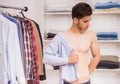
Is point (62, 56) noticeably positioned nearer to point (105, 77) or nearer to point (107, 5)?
point (107, 5)

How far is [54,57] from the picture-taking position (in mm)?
1299

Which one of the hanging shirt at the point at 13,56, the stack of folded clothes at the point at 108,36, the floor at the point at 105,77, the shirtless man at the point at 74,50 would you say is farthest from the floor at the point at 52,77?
the shirtless man at the point at 74,50

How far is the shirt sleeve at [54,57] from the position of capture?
4.22 ft

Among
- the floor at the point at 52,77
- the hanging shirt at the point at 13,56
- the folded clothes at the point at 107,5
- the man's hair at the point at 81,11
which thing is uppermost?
the folded clothes at the point at 107,5

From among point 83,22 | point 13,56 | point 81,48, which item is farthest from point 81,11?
point 13,56

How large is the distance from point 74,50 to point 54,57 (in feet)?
0.43

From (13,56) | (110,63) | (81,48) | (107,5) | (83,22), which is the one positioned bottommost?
(110,63)

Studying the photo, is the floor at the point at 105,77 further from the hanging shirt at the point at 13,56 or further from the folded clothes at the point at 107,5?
the hanging shirt at the point at 13,56

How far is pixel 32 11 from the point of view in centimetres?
273

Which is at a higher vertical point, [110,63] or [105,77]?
[110,63]

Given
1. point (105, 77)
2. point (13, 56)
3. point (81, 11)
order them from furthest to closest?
point (105, 77) < point (13, 56) < point (81, 11)

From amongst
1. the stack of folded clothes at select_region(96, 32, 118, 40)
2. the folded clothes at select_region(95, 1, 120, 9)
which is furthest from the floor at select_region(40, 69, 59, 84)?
the folded clothes at select_region(95, 1, 120, 9)

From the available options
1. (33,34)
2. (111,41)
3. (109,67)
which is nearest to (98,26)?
(111,41)

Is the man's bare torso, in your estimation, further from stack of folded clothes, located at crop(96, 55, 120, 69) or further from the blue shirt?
stack of folded clothes, located at crop(96, 55, 120, 69)
